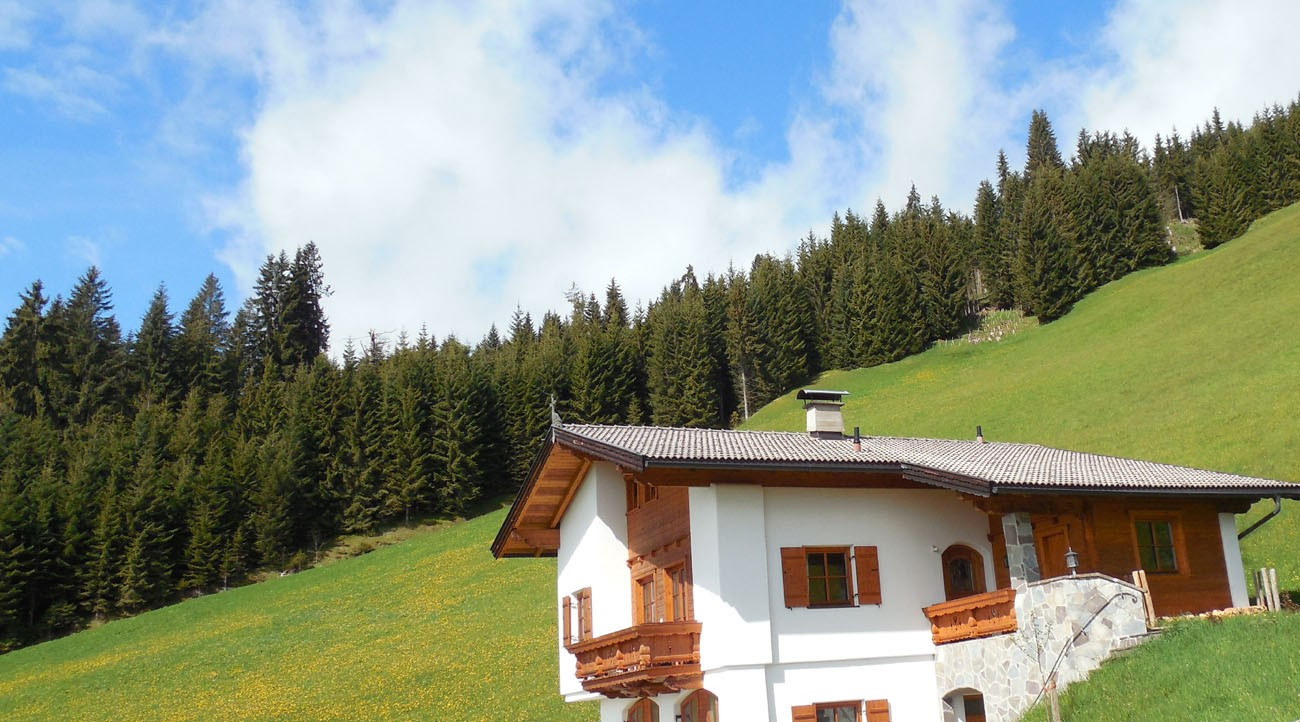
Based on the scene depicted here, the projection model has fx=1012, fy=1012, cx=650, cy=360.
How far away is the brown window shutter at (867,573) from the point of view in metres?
19.3

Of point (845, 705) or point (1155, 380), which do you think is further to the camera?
point (1155, 380)

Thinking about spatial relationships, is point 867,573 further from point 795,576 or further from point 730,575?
point 730,575

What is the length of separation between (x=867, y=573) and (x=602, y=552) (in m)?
6.50

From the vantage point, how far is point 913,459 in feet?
65.2

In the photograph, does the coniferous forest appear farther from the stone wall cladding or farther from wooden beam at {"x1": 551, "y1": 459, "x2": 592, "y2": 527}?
the stone wall cladding

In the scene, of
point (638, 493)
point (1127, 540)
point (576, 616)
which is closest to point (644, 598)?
point (638, 493)

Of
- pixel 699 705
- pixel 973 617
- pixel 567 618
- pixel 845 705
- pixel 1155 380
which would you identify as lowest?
pixel 845 705

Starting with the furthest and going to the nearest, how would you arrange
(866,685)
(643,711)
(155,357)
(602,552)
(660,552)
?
(155,357) < (602,552) < (643,711) < (660,552) < (866,685)

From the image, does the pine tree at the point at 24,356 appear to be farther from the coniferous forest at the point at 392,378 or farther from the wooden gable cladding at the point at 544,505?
the wooden gable cladding at the point at 544,505

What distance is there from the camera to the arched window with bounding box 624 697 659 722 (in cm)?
2131

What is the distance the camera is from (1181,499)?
66.4 ft

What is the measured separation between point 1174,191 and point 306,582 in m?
101

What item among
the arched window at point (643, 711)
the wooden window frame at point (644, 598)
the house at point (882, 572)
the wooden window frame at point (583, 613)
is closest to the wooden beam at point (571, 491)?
the house at point (882, 572)

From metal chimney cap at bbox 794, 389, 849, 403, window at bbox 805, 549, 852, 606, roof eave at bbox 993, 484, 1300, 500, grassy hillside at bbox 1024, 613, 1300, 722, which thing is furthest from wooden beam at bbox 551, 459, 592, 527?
grassy hillside at bbox 1024, 613, 1300, 722
